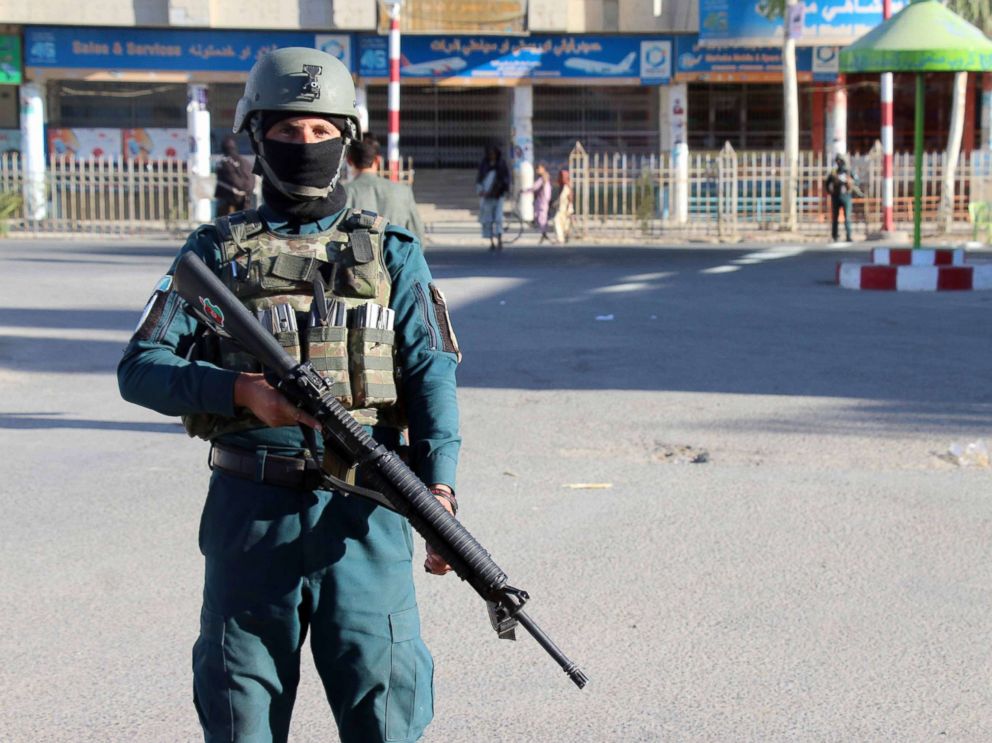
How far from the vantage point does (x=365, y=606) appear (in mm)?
2889

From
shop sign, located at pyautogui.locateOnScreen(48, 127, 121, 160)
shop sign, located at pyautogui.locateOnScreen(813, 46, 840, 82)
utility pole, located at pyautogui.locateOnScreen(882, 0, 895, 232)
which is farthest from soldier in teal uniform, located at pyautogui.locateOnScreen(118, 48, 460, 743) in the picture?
shop sign, located at pyautogui.locateOnScreen(813, 46, 840, 82)

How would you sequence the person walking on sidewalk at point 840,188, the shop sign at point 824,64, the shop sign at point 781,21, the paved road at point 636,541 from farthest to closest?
the shop sign at point 824,64, the shop sign at point 781,21, the person walking on sidewalk at point 840,188, the paved road at point 636,541

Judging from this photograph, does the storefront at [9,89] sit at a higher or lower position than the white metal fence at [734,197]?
higher

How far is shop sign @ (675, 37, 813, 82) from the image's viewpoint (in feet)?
104

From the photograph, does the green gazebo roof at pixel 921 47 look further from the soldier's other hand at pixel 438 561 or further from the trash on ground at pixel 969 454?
the soldier's other hand at pixel 438 561

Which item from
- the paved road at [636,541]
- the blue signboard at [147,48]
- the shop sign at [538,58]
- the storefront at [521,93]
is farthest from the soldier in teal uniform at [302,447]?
the shop sign at [538,58]

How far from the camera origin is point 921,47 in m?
16.4

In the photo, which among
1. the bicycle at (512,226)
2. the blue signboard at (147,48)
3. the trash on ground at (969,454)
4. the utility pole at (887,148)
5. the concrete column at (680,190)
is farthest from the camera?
the blue signboard at (147,48)

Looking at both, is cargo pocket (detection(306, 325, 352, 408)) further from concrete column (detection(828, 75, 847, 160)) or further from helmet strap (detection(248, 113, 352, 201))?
concrete column (detection(828, 75, 847, 160))

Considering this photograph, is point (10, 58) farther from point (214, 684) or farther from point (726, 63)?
point (214, 684)

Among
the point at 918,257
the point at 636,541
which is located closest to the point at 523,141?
the point at 918,257

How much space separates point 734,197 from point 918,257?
9843 mm

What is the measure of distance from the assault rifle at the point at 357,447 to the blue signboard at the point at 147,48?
28902mm

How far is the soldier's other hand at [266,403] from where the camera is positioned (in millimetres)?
2678
